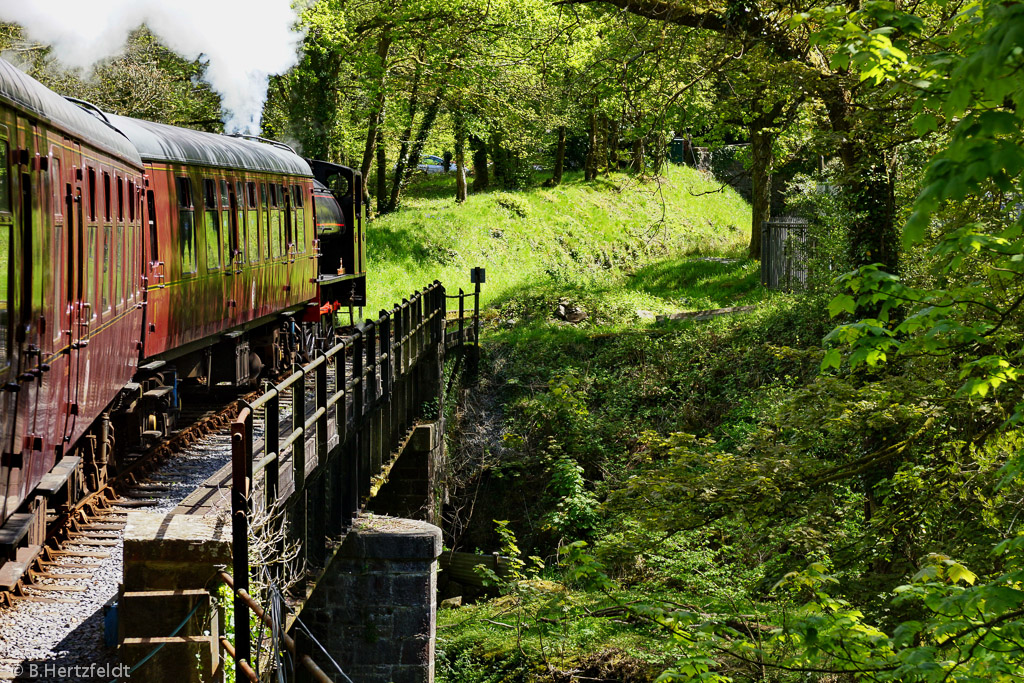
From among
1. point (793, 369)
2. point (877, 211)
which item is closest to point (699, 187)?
point (793, 369)

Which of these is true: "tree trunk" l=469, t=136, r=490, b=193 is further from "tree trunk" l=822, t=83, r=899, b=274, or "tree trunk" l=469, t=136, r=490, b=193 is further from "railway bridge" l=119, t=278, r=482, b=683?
"tree trunk" l=822, t=83, r=899, b=274

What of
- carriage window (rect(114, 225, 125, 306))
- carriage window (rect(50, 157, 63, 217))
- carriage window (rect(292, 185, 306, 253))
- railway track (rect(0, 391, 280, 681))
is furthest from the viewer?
carriage window (rect(292, 185, 306, 253))

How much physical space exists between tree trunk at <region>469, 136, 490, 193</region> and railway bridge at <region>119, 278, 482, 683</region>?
25704 millimetres

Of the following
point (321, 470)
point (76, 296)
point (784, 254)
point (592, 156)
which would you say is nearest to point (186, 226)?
point (76, 296)

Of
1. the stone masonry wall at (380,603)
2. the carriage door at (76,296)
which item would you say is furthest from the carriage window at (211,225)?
the carriage door at (76,296)

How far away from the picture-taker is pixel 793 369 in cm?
1944

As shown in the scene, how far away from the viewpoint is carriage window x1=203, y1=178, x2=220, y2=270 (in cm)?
1191

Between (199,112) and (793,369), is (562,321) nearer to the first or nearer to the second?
(793,369)

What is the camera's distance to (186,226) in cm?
1126

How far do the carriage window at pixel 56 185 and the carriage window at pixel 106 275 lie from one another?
4.72 feet

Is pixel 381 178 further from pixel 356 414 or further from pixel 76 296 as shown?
pixel 76 296

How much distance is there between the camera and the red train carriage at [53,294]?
5.21 metres

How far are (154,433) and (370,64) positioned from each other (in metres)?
21.7

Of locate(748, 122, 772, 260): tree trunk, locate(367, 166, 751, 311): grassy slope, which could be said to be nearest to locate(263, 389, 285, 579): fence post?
locate(367, 166, 751, 311): grassy slope
